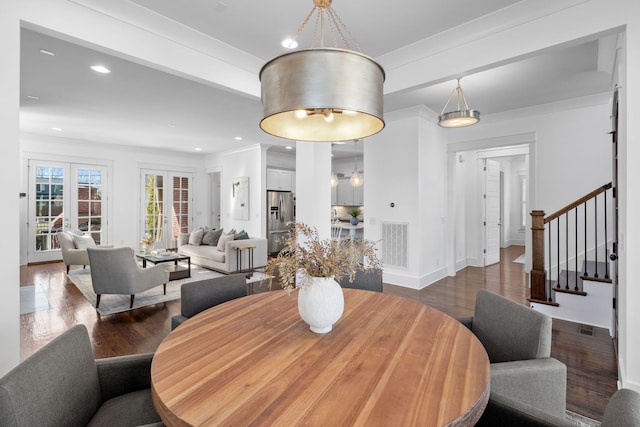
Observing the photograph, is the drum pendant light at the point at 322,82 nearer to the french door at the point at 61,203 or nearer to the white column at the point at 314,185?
the white column at the point at 314,185

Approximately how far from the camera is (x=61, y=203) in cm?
693

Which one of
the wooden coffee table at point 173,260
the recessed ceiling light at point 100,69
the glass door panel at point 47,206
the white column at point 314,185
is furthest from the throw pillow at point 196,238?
the recessed ceiling light at point 100,69

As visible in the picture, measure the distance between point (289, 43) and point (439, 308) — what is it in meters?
3.42

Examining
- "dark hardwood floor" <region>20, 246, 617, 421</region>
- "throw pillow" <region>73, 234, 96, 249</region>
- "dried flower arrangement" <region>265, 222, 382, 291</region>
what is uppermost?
"dried flower arrangement" <region>265, 222, 382, 291</region>

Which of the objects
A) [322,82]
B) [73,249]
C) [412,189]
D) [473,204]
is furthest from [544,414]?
[73,249]

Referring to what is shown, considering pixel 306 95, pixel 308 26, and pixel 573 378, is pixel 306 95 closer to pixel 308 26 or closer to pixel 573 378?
pixel 308 26

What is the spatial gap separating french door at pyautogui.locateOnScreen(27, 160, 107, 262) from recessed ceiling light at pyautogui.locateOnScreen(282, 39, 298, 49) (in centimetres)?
687

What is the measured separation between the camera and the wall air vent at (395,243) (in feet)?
15.8

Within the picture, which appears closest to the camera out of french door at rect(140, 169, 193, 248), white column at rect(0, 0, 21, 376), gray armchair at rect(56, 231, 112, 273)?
white column at rect(0, 0, 21, 376)

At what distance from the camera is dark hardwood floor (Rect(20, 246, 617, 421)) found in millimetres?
2271

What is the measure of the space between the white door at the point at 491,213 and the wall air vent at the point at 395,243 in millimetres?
2671

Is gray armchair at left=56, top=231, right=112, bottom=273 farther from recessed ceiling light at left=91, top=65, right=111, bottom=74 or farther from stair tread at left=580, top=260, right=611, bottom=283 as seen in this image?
stair tread at left=580, top=260, right=611, bottom=283

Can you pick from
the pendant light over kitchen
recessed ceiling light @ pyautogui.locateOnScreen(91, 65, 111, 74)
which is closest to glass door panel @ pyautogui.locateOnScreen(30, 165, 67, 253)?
recessed ceiling light @ pyautogui.locateOnScreen(91, 65, 111, 74)

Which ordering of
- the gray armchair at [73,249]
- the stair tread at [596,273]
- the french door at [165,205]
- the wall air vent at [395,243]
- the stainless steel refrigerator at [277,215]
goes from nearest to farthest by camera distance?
1. the stair tread at [596,273]
2. the wall air vent at [395,243]
3. the gray armchair at [73,249]
4. the stainless steel refrigerator at [277,215]
5. the french door at [165,205]
